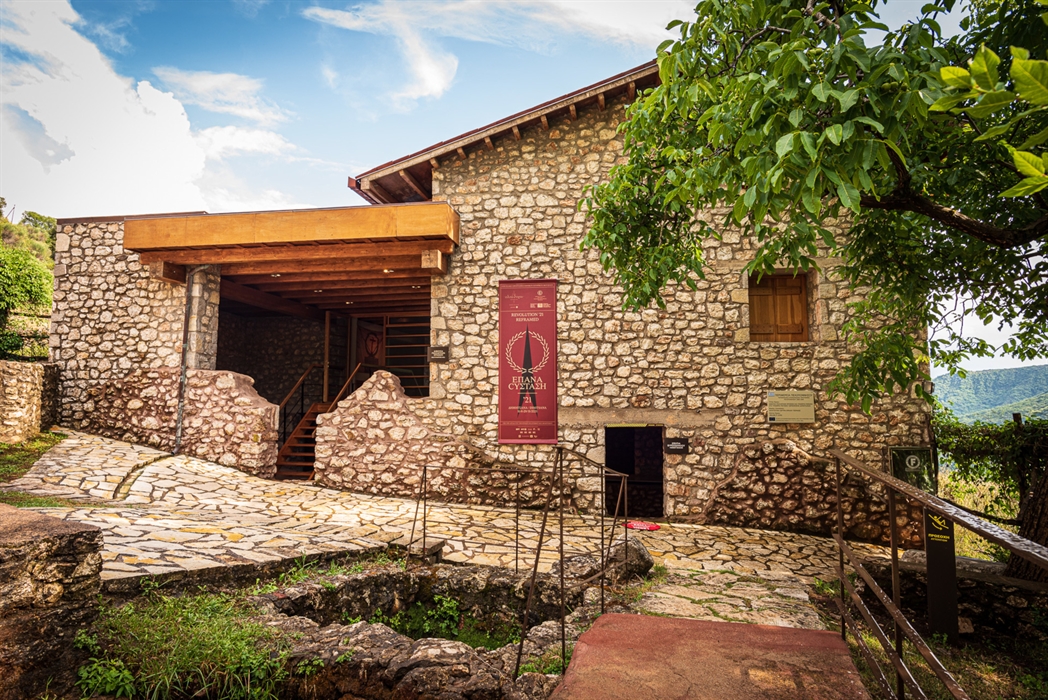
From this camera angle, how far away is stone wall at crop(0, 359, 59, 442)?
7.32 metres

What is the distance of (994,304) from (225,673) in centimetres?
630

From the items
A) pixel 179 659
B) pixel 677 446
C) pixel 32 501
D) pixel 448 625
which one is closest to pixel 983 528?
pixel 179 659

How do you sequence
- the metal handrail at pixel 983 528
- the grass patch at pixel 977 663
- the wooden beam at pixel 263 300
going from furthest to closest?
the wooden beam at pixel 263 300 → the grass patch at pixel 977 663 → the metal handrail at pixel 983 528

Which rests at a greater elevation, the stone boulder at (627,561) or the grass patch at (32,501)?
the grass patch at (32,501)

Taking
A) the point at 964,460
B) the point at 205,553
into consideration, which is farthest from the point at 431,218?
the point at 964,460

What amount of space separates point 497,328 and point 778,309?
13.8 feet

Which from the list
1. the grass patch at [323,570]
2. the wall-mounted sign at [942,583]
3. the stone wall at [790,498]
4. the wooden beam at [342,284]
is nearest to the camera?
the grass patch at [323,570]

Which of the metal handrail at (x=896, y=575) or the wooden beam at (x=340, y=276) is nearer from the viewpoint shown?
the metal handrail at (x=896, y=575)

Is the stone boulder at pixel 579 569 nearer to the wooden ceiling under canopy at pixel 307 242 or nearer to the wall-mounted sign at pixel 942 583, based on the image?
the wall-mounted sign at pixel 942 583

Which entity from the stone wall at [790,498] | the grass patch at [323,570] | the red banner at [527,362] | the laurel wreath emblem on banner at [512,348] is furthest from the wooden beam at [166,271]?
the stone wall at [790,498]

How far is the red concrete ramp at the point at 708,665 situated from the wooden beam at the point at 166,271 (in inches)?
339

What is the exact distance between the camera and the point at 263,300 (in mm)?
10297

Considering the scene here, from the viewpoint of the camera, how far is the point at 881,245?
14.1 ft

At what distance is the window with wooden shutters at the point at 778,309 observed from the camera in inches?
302
